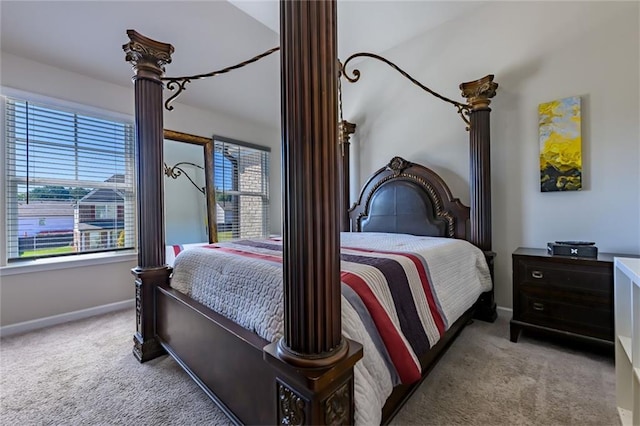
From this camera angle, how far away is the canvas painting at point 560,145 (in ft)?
7.82

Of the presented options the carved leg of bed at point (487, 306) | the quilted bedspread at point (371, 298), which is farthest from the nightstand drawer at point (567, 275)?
the quilted bedspread at point (371, 298)

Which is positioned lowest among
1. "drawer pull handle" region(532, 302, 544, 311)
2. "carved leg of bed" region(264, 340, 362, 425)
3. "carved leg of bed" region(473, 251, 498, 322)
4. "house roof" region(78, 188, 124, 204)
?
"carved leg of bed" region(473, 251, 498, 322)

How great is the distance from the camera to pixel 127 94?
10.7 feet

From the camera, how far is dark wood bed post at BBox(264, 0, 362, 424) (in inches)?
31.3

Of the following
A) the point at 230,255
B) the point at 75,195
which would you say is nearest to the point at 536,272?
the point at 230,255

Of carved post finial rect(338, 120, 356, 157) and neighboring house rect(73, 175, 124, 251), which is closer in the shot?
neighboring house rect(73, 175, 124, 251)

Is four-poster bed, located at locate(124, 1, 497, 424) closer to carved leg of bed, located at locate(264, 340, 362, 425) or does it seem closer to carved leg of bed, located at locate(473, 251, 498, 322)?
carved leg of bed, located at locate(264, 340, 362, 425)

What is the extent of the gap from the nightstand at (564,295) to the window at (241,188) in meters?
3.52

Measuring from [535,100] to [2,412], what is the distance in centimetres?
445

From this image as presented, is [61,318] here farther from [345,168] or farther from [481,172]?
[481,172]

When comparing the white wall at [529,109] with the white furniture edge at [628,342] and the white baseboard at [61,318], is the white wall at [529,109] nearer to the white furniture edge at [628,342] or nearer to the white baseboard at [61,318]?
the white furniture edge at [628,342]

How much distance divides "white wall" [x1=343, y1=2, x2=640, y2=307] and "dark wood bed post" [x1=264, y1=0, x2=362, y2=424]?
2646 millimetres

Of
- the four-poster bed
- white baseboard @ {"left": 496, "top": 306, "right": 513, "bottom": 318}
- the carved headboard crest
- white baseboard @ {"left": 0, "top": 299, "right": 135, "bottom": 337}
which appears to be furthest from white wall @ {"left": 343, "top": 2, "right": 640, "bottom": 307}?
white baseboard @ {"left": 0, "top": 299, "right": 135, "bottom": 337}

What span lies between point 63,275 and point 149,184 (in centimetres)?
186
